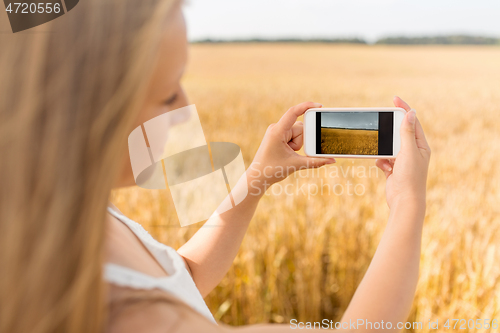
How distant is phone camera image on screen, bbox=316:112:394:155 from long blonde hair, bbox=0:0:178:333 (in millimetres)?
720

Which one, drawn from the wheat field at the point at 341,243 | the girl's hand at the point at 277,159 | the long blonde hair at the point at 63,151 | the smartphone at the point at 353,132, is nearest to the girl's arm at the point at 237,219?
the girl's hand at the point at 277,159

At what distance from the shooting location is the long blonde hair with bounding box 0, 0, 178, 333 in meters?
0.38

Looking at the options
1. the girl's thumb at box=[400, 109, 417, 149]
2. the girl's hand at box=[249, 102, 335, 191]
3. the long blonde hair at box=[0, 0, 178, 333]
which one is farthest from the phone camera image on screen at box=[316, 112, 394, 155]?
the long blonde hair at box=[0, 0, 178, 333]

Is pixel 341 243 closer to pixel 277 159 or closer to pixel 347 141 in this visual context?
pixel 347 141

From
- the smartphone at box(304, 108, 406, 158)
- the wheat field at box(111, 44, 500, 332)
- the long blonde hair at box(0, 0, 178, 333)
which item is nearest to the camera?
the long blonde hair at box(0, 0, 178, 333)

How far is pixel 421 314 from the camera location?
59.4 inches

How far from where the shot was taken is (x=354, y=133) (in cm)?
103

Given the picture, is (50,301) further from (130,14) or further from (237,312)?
(237,312)

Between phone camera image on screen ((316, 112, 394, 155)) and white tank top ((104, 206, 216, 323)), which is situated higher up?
phone camera image on screen ((316, 112, 394, 155))

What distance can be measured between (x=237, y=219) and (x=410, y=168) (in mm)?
393

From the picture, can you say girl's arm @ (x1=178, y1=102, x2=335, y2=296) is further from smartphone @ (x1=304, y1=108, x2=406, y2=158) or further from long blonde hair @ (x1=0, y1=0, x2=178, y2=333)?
long blonde hair @ (x1=0, y1=0, x2=178, y2=333)

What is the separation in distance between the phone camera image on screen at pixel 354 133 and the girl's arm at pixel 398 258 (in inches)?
10.4

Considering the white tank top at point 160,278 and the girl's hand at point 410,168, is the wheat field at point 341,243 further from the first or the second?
the girl's hand at point 410,168

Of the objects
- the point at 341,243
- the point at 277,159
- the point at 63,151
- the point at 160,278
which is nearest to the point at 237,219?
the point at 277,159
